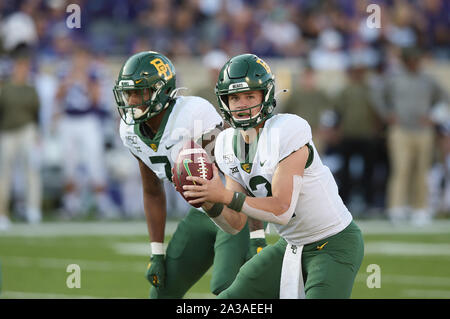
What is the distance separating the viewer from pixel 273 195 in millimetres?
3842

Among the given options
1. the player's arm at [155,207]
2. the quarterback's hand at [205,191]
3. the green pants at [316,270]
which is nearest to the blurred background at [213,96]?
the player's arm at [155,207]

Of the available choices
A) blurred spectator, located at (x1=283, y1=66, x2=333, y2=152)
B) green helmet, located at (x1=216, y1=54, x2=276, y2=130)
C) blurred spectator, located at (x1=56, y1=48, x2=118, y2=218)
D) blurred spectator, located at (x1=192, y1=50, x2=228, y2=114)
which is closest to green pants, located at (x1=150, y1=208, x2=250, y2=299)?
green helmet, located at (x1=216, y1=54, x2=276, y2=130)

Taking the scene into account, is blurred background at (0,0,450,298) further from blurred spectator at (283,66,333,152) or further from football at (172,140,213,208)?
football at (172,140,213,208)

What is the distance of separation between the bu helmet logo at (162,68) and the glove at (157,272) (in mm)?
989

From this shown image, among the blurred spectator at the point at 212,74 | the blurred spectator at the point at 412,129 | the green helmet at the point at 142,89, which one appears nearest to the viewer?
the green helmet at the point at 142,89

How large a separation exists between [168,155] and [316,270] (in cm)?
107

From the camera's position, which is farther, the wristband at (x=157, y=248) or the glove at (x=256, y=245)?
the wristband at (x=157, y=248)

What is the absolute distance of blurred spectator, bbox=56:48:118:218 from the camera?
10.9 meters

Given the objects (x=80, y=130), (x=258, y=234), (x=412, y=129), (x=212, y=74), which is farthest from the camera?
(x=80, y=130)

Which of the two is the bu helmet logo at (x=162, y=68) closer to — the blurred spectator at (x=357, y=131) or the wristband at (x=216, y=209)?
the wristband at (x=216, y=209)

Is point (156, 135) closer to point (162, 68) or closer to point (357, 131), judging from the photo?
point (162, 68)

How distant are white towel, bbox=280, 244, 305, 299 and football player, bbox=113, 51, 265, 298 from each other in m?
0.53

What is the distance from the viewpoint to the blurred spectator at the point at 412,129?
10.3 metres

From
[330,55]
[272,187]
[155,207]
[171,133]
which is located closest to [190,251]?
[155,207]
